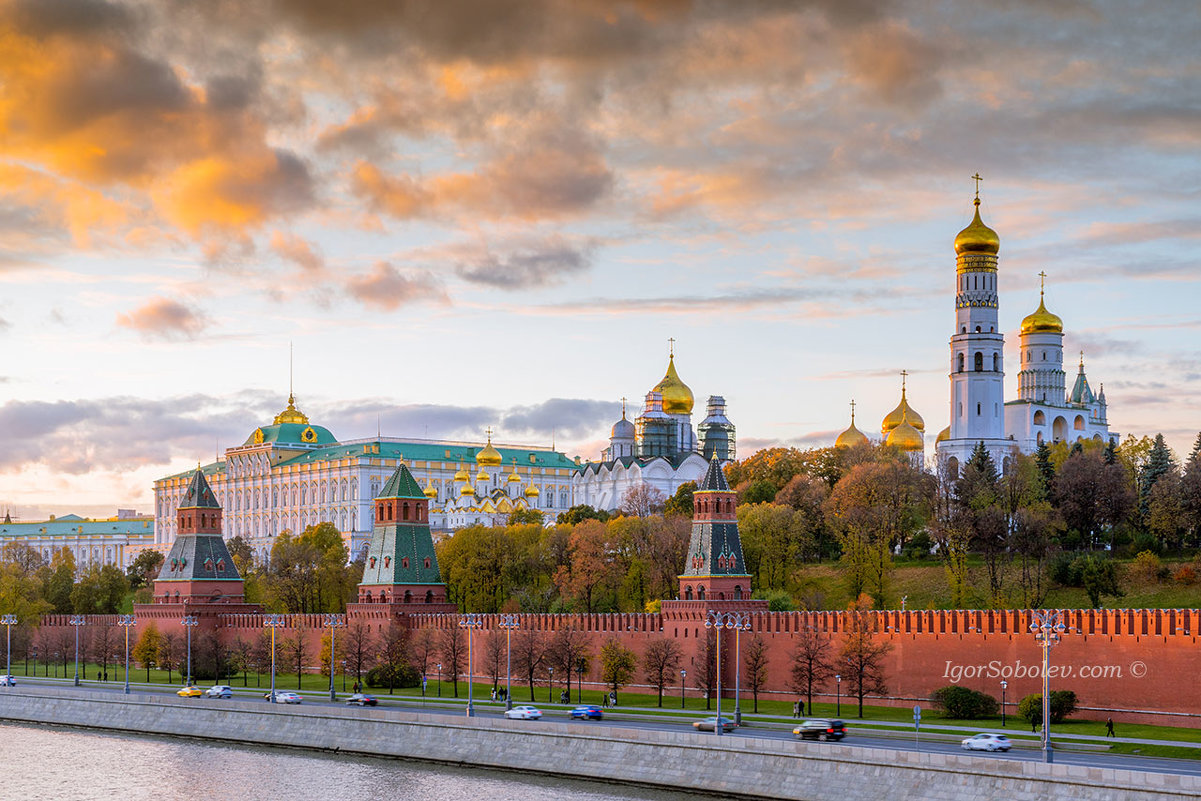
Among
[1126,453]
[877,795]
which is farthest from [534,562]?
[877,795]

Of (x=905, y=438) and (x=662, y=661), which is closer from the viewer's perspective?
(x=662, y=661)

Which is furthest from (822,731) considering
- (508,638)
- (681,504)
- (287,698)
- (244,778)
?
(681,504)

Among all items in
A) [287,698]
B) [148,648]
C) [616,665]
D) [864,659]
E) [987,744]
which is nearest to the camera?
[987,744]

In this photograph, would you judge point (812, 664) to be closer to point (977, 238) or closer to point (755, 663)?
point (755, 663)

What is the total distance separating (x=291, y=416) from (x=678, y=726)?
121 metres

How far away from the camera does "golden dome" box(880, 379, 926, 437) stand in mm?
115312

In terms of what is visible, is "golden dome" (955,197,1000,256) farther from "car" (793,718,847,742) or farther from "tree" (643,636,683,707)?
"car" (793,718,847,742)

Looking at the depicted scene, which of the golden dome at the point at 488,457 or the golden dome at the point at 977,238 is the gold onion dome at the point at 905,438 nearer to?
the golden dome at the point at 977,238

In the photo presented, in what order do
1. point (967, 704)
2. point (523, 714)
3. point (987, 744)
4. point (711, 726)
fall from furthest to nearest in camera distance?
1. point (967, 704)
2. point (523, 714)
3. point (711, 726)
4. point (987, 744)

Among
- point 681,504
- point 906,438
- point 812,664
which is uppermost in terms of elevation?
point 906,438

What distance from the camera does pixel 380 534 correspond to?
7712 centimetres

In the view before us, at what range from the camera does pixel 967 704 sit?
5216 cm

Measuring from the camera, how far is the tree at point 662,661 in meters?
61.5

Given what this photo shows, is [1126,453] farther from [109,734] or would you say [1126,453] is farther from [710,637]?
[109,734]
